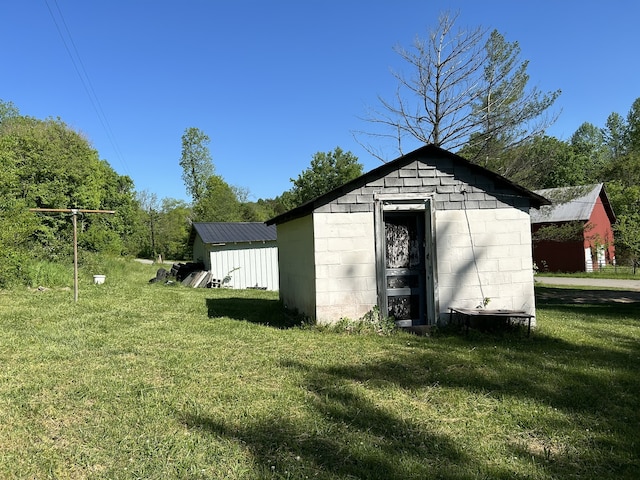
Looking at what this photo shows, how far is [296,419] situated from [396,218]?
4902 mm

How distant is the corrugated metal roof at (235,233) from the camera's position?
64.6ft

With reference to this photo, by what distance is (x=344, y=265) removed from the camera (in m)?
7.57

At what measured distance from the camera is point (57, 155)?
838 inches

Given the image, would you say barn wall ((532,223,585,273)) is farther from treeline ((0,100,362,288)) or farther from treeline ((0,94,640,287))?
treeline ((0,100,362,288))

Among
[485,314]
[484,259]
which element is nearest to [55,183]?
[484,259]

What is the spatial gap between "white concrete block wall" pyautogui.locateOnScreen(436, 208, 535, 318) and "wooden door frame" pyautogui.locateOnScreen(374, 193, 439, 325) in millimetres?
117

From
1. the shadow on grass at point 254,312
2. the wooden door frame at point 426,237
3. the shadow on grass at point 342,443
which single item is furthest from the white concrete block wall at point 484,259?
the shadow on grass at point 342,443

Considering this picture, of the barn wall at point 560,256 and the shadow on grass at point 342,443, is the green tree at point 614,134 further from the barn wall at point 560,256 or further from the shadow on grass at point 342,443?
the shadow on grass at point 342,443

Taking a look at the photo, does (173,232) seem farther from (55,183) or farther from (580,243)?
(580,243)

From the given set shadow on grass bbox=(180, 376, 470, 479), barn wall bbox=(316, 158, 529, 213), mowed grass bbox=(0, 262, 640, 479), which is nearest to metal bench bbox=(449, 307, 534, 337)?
mowed grass bbox=(0, 262, 640, 479)

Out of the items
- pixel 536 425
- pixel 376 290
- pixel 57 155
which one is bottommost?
pixel 536 425

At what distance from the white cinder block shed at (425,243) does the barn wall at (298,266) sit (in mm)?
155

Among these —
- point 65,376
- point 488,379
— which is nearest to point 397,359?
point 488,379

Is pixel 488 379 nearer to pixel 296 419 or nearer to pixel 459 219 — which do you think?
pixel 296 419
